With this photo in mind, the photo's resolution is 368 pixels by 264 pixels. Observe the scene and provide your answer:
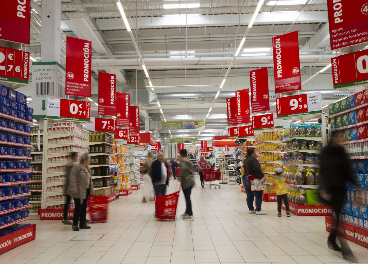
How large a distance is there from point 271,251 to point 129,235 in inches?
99.5

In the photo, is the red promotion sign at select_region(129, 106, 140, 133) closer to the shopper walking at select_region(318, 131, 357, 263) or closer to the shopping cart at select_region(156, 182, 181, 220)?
the shopping cart at select_region(156, 182, 181, 220)

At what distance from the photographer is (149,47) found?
16312 mm

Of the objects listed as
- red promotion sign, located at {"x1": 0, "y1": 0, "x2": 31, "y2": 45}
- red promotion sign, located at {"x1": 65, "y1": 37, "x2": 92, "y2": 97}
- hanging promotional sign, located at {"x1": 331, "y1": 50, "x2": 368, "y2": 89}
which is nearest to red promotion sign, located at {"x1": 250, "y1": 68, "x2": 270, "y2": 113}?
red promotion sign, located at {"x1": 65, "y1": 37, "x2": 92, "y2": 97}

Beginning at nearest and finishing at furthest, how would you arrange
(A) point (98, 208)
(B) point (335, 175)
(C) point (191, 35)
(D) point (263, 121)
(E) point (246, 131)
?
(B) point (335, 175)
(A) point (98, 208)
(D) point (263, 121)
(E) point (246, 131)
(C) point (191, 35)

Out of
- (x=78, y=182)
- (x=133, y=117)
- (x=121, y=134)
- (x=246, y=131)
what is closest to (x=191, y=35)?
(x=246, y=131)

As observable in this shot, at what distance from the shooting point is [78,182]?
266 inches

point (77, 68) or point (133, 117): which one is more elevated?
point (77, 68)

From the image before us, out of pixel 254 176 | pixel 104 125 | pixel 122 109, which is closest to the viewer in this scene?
pixel 254 176

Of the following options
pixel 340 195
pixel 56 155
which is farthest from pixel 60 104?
pixel 340 195

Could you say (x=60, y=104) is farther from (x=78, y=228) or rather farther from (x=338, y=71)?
(x=338, y=71)

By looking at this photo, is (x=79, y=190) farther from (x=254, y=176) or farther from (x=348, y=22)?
(x=348, y=22)

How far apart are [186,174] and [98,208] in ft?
6.73

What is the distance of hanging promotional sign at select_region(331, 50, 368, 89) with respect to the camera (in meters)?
5.34

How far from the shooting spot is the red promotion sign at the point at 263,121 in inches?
468
